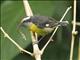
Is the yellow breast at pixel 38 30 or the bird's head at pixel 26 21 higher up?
the bird's head at pixel 26 21

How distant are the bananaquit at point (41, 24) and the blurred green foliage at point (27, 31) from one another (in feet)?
0.16

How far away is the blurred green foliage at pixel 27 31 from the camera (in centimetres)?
149

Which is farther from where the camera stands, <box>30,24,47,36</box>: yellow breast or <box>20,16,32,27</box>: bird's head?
<box>30,24,47,36</box>: yellow breast

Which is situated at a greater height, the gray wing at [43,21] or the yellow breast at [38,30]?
the gray wing at [43,21]

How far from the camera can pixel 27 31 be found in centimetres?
157

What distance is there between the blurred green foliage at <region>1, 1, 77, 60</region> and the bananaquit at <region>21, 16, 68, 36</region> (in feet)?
0.16

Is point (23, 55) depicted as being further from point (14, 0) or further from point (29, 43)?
point (14, 0)

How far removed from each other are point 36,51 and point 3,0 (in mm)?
516

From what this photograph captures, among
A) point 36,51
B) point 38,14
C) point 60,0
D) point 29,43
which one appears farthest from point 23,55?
point 36,51

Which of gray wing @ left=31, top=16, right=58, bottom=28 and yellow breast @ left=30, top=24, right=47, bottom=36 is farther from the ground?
gray wing @ left=31, top=16, right=58, bottom=28

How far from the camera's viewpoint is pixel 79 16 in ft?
5.27

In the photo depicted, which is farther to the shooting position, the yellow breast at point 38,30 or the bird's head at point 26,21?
the yellow breast at point 38,30

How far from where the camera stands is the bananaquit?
1.41m

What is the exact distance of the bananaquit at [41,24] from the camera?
4.62ft
